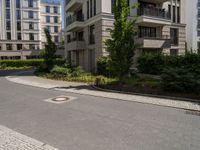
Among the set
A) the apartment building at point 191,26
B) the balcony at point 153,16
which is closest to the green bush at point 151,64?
the balcony at point 153,16

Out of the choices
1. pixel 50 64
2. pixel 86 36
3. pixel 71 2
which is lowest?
pixel 50 64

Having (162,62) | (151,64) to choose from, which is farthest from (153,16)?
(162,62)

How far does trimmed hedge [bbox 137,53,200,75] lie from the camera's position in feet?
49.5

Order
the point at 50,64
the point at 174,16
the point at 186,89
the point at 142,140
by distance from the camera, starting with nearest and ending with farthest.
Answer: the point at 142,140 < the point at 186,89 < the point at 50,64 < the point at 174,16

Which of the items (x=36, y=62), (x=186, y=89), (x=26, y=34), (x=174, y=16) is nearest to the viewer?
(x=186, y=89)

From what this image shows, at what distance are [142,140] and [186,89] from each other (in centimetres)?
690

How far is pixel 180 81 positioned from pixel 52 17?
66740 millimetres

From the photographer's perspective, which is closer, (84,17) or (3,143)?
(3,143)

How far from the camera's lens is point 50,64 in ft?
86.2

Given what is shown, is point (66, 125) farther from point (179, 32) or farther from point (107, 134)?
point (179, 32)

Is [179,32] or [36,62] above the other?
[179,32]

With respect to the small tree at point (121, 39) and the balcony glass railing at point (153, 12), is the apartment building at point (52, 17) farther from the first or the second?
the small tree at point (121, 39)

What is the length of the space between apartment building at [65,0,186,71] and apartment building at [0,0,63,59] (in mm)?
33079

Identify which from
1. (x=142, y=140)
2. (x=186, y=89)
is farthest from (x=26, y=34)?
(x=142, y=140)
